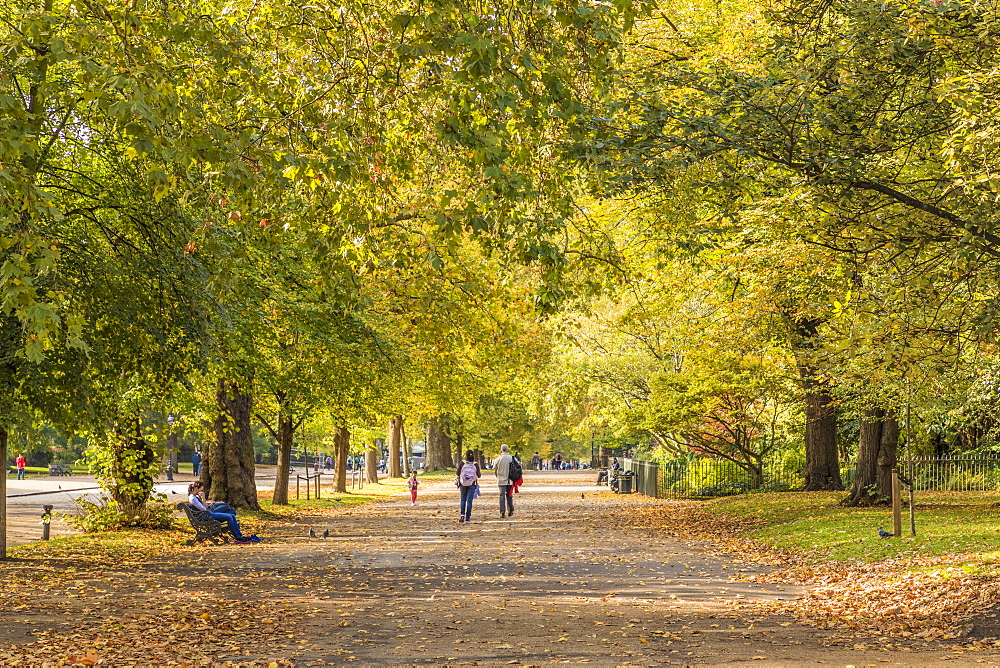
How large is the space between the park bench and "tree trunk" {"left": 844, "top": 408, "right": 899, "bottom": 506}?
13.4m

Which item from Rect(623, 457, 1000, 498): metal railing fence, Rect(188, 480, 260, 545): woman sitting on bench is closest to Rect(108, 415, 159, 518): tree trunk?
Rect(188, 480, 260, 545): woman sitting on bench

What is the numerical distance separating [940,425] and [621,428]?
9.33 metres

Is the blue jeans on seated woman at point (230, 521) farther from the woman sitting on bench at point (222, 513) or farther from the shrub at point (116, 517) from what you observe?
the shrub at point (116, 517)

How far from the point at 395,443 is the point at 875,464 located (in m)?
34.8

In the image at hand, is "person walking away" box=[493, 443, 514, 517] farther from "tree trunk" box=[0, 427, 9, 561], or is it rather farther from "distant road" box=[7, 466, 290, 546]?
"tree trunk" box=[0, 427, 9, 561]

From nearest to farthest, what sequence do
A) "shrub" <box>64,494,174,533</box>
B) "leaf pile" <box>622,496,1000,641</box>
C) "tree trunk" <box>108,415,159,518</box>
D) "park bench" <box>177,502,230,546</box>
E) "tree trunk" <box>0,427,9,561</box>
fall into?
"leaf pile" <box>622,496,1000,641</box>
"tree trunk" <box>0,427,9,561</box>
"park bench" <box>177,502,230,546</box>
"tree trunk" <box>108,415,159,518</box>
"shrub" <box>64,494,174,533</box>

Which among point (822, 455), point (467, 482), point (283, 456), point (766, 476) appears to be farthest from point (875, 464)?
point (283, 456)

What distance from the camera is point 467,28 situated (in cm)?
800

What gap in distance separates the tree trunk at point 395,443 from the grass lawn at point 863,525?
25.0 metres

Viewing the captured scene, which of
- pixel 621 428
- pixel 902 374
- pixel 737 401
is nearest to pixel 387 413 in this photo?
pixel 621 428

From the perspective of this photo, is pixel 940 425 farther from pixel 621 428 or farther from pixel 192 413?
pixel 192 413

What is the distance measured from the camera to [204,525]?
19.3m

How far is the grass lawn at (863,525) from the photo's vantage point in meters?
15.2

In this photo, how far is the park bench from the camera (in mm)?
19172
